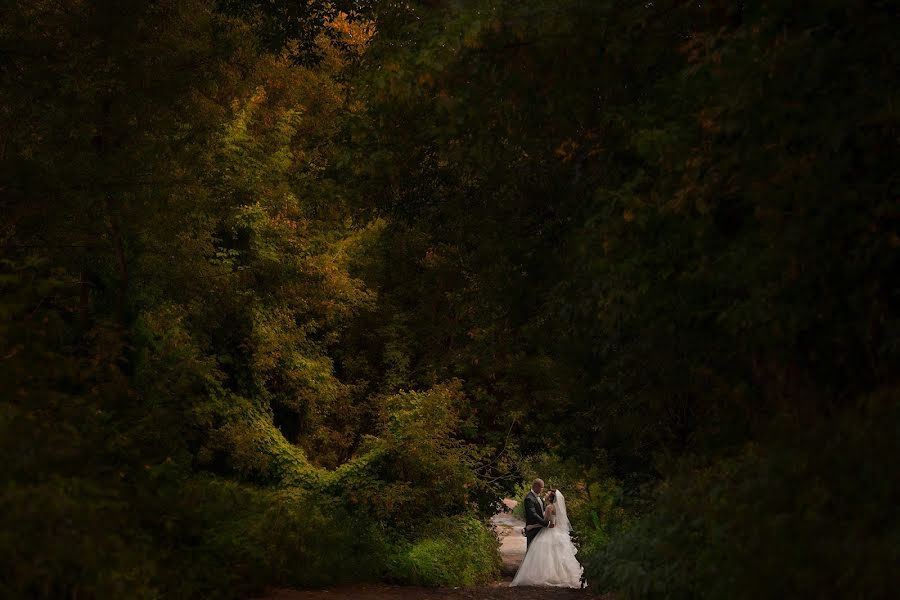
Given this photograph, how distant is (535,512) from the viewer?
2267cm

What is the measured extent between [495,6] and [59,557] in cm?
610

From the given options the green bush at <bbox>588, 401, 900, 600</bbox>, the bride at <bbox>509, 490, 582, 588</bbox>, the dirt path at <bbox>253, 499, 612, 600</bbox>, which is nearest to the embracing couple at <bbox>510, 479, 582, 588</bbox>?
the bride at <bbox>509, 490, 582, 588</bbox>

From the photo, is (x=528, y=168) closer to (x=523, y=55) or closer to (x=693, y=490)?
(x=523, y=55)

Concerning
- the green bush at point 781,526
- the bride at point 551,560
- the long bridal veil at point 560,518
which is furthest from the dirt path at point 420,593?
the green bush at point 781,526

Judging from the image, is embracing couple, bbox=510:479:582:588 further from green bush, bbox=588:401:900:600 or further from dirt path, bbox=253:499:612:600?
green bush, bbox=588:401:900:600

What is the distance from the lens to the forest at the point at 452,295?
726cm

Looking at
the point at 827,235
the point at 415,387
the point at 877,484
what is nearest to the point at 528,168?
the point at 827,235

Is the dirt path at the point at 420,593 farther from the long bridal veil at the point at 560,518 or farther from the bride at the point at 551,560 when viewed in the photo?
the long bridal veil at the point at 560,518

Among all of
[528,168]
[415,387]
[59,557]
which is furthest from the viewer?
[415,387]

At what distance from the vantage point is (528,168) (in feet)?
44.3

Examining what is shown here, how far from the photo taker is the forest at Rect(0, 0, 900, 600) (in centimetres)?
726

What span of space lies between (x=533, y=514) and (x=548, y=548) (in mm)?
861

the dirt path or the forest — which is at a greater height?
the forest

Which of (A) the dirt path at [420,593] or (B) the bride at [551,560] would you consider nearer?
(A) the dirt path at [420,593]
